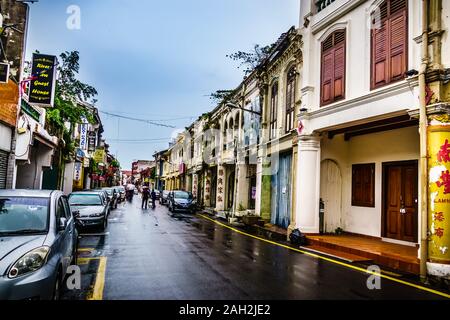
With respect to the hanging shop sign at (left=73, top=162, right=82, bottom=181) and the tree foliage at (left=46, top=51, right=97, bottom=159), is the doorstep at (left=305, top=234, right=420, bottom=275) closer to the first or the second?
the tree foliage at (left=46, top=51, right=97, bottom=159)

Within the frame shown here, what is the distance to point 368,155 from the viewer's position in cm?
1341

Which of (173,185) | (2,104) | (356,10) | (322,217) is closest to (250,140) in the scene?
(322,217)

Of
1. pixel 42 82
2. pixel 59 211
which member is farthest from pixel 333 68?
pixel 42 82

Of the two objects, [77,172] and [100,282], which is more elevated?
[77,172]

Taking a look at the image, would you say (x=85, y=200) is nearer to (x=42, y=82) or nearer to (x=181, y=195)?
(x=42, y=82)

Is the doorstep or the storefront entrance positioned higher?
the storefront entrance

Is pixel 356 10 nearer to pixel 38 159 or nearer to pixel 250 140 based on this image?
pixel 250 140

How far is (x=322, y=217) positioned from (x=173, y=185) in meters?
47.3

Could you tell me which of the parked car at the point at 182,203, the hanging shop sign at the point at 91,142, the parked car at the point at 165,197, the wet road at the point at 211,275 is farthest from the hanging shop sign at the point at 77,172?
the wet road at the point at 211,275

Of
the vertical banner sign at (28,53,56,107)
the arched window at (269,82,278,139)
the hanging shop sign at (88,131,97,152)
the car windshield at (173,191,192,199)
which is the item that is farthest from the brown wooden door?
the hanging shop sign at (88,131,97,152)

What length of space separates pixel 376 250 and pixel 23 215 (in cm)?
860

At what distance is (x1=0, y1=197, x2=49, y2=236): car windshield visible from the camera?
→ 5281 mm

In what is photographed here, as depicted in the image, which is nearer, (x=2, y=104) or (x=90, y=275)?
(x=90, y=275)

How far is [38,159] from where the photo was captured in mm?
20547
